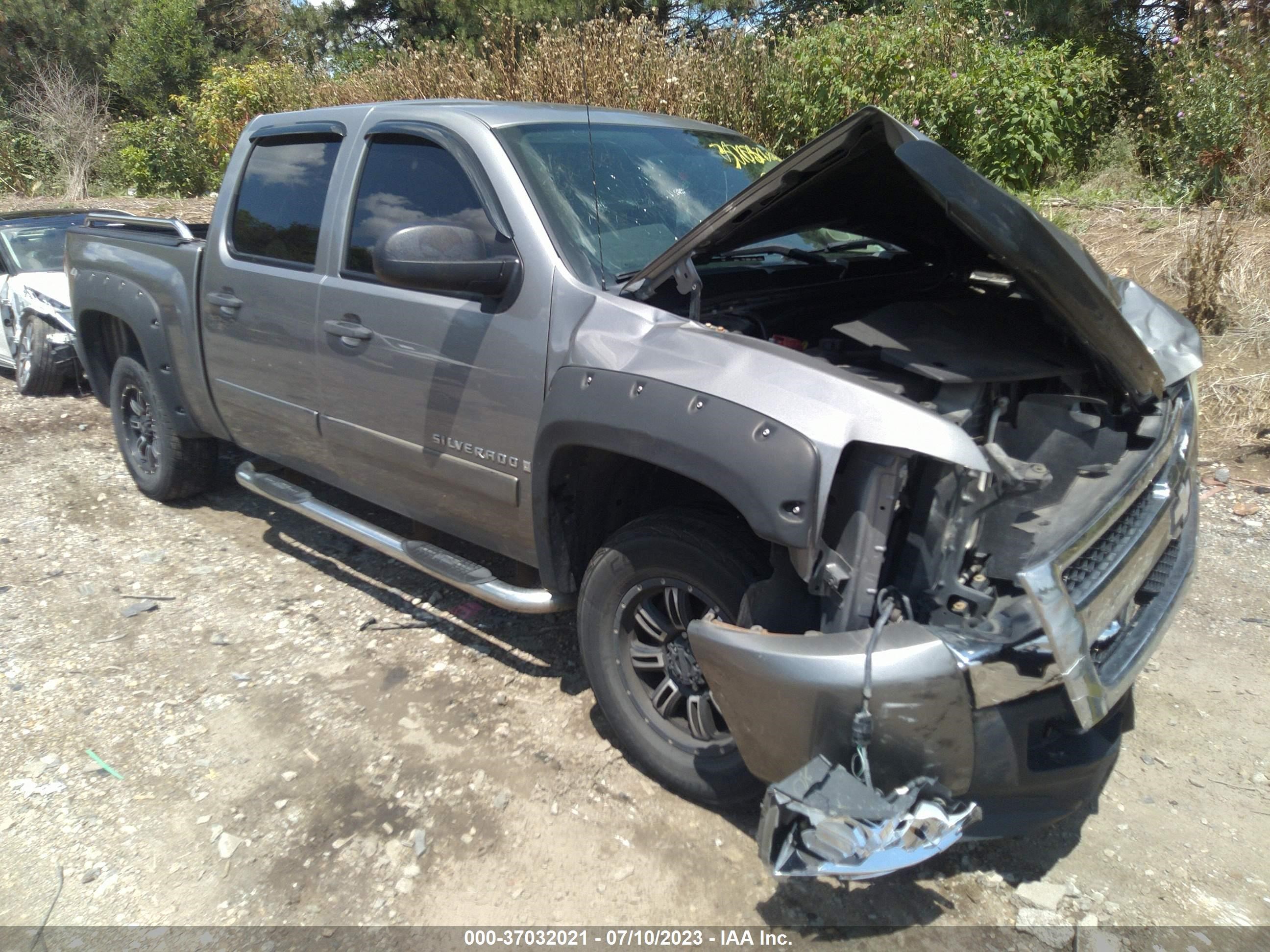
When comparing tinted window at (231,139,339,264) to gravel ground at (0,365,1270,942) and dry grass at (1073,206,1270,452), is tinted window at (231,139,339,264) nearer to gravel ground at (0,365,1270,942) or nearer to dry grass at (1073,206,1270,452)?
gravel ground at (0,365,1270,942)

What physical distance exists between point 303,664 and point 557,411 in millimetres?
1872

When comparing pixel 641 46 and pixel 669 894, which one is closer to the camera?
pixel 669 894

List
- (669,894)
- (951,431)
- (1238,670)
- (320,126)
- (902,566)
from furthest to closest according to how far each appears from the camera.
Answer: (320,126) < (1238,670) < (669,894) < (902,566) < (951,431)

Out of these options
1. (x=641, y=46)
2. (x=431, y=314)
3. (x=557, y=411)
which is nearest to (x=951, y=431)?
(x=557, y=411)

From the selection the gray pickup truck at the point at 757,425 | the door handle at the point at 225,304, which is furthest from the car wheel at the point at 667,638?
the door handle at the point at 225,304

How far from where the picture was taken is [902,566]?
241cm

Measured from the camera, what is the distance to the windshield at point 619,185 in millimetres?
3213

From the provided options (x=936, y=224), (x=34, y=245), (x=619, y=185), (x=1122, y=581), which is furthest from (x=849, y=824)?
(x=34, y=245)

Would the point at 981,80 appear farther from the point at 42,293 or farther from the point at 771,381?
the point at 42,293

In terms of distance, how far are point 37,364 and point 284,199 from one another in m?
5.00

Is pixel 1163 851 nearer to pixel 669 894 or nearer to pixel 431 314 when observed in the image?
Result: pixel 669 894

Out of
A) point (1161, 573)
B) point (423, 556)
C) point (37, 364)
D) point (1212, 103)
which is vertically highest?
point (1212, 103)

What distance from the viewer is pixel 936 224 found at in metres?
3.35

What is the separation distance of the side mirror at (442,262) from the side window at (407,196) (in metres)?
0.20
